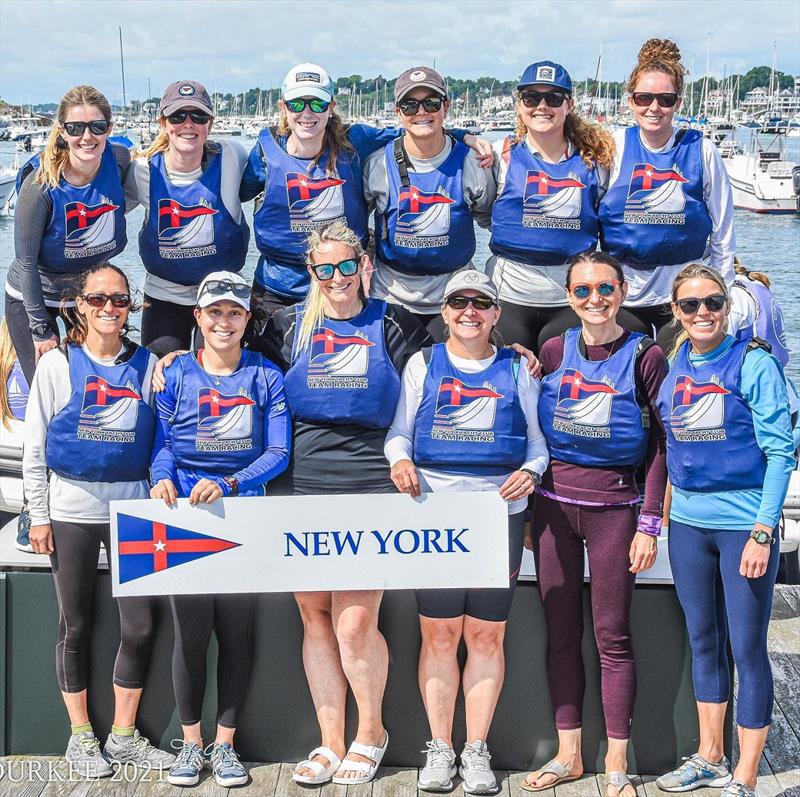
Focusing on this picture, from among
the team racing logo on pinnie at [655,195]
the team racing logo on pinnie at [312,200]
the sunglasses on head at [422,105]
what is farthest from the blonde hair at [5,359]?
the team racing logo on pinnie at [655,195]

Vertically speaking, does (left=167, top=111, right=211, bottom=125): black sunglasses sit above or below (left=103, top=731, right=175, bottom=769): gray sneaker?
above

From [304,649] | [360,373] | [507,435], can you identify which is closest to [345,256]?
[360,373]

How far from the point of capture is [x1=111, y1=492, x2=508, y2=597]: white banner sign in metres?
3.68

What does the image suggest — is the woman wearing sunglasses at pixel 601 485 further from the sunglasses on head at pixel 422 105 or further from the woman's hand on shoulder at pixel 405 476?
the sunglasses on head at pixel 422 105

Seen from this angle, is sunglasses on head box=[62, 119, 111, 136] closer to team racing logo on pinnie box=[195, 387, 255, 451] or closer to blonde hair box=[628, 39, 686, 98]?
team racing logo on pinnie box=[195, 387, 255, 451]

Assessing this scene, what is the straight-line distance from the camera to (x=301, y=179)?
4.17 meters

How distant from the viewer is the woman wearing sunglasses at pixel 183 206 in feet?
13.6

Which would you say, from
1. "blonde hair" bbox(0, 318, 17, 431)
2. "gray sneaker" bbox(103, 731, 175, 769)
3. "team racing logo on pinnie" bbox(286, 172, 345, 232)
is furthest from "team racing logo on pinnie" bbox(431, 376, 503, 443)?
"blonde hair" bbox(0, 318, 17, 431)

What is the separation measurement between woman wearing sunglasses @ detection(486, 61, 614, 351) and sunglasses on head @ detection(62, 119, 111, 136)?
1545 mm

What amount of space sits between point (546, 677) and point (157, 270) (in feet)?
7.22

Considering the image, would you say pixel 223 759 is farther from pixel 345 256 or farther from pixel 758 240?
pixel 758 240

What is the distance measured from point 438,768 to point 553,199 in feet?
7.09

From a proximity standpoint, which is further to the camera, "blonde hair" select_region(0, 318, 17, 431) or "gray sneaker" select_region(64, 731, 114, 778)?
"blonde hair" select_region(0, 318, 17, 431)

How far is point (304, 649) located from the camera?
3844mm
